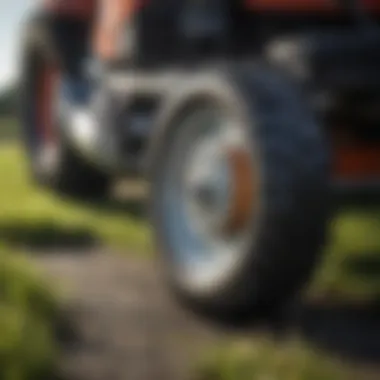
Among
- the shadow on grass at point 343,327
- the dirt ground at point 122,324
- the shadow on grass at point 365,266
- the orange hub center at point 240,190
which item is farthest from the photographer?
the shadow on grass at point 365,266

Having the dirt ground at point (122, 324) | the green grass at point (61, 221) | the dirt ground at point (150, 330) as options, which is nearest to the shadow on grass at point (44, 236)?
the green grass at point (61, 221)

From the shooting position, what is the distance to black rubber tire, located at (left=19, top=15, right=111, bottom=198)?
17.9 feet

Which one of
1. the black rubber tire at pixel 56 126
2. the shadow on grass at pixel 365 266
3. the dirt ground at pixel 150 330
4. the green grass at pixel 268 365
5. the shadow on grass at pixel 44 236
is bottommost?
the green grass at pixel 268 365

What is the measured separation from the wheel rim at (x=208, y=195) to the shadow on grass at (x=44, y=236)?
945mm

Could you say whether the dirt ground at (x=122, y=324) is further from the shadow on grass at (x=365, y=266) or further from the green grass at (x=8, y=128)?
the green grass at (x=8, y=128)

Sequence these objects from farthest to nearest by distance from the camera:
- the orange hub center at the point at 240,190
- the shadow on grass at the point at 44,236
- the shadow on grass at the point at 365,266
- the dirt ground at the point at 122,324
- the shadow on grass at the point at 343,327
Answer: the shadow on grass at the point at 44,236, the shadow on grass at the point at 365,266, the orange hub center at the point at 240,190, the shadow on grass at the point at 343,327, the dirt ground at the point at 122,324

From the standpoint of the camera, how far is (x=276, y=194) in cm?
315

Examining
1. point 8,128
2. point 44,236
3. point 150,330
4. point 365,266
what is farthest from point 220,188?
point 8,128

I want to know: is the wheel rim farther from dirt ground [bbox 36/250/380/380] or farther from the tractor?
dirt ground [bbox 36/250/380/380]

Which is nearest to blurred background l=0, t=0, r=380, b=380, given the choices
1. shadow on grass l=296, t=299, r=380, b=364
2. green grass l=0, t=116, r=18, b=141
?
shadow on grass l=296, t=299, r=380, b=364

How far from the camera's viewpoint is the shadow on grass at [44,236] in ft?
14.8

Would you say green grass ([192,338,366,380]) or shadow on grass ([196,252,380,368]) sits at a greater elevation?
shadow on grass ([196,252,380,368])

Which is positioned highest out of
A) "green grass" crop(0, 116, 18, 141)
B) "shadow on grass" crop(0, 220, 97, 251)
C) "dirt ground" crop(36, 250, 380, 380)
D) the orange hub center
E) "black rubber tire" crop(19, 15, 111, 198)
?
"green grass" crop(0, 116, 18, 141)

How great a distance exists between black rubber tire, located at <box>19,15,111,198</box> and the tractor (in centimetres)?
66
